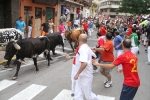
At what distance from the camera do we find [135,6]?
5019cm

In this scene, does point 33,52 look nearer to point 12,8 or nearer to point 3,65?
point 3,65

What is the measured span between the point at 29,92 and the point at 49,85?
864 mm

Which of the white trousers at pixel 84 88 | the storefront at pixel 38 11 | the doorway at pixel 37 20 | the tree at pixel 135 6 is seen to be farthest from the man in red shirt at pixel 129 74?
the tree at pixel 135 6

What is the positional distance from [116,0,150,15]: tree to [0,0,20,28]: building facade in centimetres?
3903

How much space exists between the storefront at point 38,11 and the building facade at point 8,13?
1.05 meters

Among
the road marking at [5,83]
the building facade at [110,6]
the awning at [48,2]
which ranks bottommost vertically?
the road marking at [5,83]

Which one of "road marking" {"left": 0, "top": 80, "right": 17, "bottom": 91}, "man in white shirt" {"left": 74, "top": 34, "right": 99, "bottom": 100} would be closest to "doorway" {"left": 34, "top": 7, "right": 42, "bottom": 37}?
"road marking" {"left": 0, "top": 80, "right": 17, "bottom": 91}

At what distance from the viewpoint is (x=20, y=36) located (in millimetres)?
10719

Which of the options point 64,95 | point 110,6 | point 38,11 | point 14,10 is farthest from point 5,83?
point 110,6

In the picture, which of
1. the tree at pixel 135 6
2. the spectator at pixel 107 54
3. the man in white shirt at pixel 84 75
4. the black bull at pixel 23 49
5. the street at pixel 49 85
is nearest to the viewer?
the man in white shirt at pixel 84 75

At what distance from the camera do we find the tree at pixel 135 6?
48.9 m

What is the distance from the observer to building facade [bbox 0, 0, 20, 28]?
15.0 m

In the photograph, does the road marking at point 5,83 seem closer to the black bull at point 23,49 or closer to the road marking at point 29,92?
the black bull at point 23,49

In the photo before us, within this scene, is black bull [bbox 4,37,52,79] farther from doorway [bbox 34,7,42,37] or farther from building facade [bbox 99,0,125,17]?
building facade [bbox 99,0,125,17]
